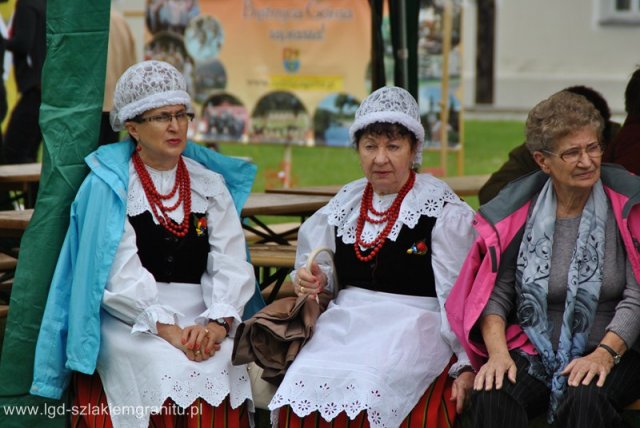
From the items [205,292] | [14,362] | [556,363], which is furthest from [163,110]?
[556,363]

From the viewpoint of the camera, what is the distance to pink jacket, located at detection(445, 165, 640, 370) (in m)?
3.97

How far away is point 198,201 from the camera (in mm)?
4496

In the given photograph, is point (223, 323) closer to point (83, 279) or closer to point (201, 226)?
point (201, 226)

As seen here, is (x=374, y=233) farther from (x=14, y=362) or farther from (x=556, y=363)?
(x=14, y=362)

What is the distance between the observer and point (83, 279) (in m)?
4.21

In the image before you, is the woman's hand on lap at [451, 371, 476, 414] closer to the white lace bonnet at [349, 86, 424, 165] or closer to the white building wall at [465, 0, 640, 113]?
the white lace bonnet at [349, 86, 424, 165]

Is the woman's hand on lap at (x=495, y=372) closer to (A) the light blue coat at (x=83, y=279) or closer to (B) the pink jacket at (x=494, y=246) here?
(B) the pink jacket at (x=494, y=246)

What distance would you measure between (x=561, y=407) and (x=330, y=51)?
7.68 metres

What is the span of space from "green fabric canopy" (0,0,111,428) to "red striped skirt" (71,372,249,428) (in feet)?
0.24

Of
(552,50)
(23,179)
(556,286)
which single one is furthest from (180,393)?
(552,50)

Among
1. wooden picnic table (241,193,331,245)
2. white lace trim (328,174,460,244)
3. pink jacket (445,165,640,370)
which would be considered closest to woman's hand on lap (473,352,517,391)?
pink jacket (445,165,640,370)

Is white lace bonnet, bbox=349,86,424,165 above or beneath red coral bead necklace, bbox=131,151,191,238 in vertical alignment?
above

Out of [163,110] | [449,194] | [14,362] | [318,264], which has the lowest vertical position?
[14,362]

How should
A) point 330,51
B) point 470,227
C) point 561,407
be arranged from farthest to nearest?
point 330,51
point 470,227
point 561,407
